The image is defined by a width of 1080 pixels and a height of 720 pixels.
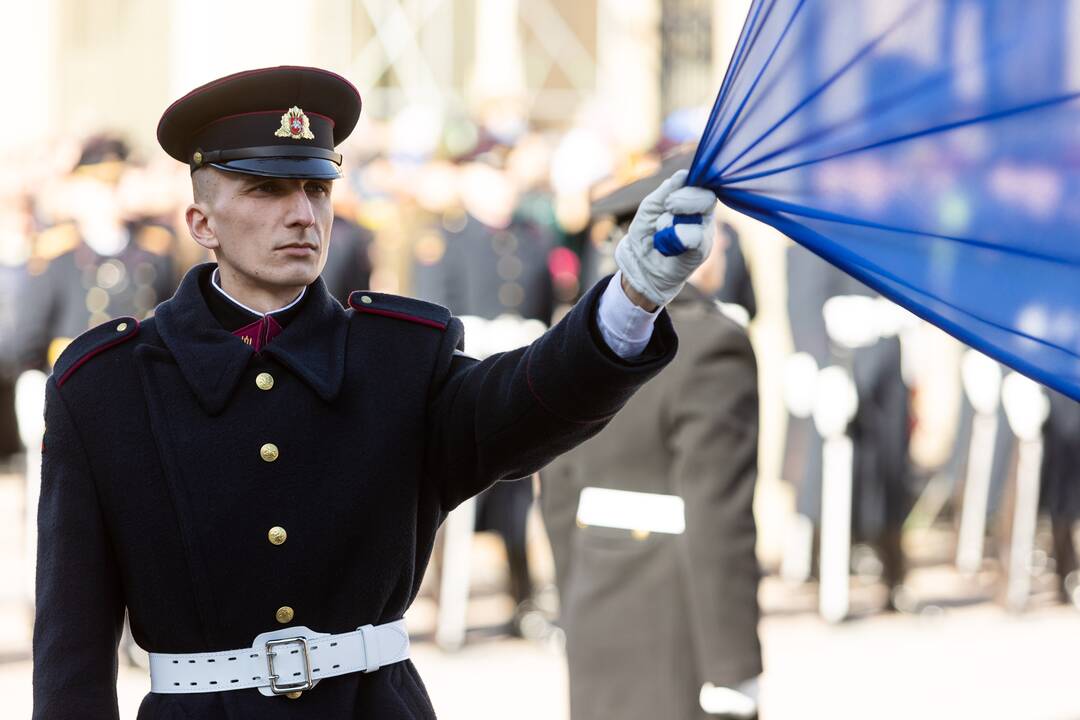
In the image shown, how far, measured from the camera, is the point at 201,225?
3.05 meters

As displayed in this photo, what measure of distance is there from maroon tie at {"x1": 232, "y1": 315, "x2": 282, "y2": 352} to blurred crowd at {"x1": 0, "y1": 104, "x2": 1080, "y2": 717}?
4974 millimetres

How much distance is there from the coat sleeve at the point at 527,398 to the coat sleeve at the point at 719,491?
132 centimetres

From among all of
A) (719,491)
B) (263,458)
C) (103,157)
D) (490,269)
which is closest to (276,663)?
(263,458)

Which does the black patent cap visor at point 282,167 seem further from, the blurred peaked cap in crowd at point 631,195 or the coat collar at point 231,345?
the blurred peaked cap in crowd at point 631,195

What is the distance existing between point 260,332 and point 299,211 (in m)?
0.20

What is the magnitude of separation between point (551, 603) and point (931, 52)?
6327 millimetres

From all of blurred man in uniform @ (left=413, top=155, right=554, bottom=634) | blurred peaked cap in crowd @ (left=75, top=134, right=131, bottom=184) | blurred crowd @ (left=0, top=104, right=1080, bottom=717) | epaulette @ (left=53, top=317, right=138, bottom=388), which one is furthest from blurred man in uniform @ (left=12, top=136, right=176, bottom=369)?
epaulette @ (left=53, top=317, right=138, bottom=388)

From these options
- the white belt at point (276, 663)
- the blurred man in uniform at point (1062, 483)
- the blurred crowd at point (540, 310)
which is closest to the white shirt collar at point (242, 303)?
the white belt at point (276, 663)

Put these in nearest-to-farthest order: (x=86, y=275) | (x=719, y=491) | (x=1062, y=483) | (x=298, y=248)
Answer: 1. (x=298, y=248)
2. (x=719, y=491)
3. (x=86, y=275)
4. (x=1062, y=483)

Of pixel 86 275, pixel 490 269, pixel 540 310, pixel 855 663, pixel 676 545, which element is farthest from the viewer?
pixel 540 310

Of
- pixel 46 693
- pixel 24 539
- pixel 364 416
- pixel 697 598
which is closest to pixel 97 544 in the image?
pixel 46 693

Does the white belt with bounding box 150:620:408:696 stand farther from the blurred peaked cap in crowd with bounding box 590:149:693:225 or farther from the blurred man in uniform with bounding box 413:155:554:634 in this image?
the blurred man in uniform with bounding box 413:155:554:634

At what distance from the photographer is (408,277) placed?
9570 millimetres

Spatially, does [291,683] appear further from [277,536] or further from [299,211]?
[299,211]
